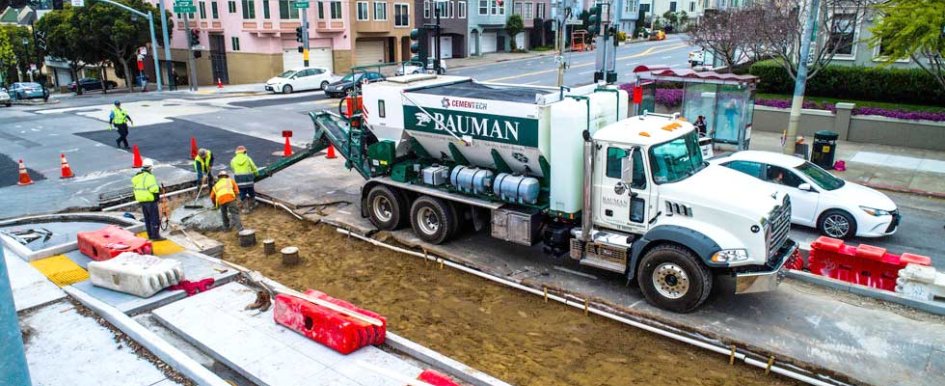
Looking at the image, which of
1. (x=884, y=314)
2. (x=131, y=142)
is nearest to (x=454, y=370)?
(x=884, y=314)

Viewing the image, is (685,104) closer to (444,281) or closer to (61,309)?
(444,281)

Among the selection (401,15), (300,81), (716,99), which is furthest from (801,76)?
(401,15)

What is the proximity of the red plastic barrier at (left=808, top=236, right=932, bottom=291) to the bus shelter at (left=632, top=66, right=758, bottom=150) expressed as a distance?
870 cm

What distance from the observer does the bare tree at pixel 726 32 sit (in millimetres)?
26891

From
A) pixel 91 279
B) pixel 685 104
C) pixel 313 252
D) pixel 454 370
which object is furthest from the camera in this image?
pixel 685 104

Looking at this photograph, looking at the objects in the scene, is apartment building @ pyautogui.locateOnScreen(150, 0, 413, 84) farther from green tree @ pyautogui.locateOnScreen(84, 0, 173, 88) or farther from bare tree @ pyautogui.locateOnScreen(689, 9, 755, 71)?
bare tree @ pyautogui.locateOnScreen(689, 9, 755, 71)

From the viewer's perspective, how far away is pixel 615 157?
32.9ft

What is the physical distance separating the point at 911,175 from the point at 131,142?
24.0 meters

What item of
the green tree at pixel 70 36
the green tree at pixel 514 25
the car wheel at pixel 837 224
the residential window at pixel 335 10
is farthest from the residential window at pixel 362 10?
the car wheel at pixel 837 224

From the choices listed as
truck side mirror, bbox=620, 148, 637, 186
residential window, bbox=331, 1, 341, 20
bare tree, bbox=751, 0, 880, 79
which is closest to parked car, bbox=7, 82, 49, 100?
residential window, bbox=331, 1, 341, 20

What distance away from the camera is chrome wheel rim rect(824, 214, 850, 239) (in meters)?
12.8

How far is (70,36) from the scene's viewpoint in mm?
44375

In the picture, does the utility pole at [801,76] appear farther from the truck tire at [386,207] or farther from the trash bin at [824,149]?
the truck tire at [386,207]

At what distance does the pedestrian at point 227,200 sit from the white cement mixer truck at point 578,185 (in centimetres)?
291
